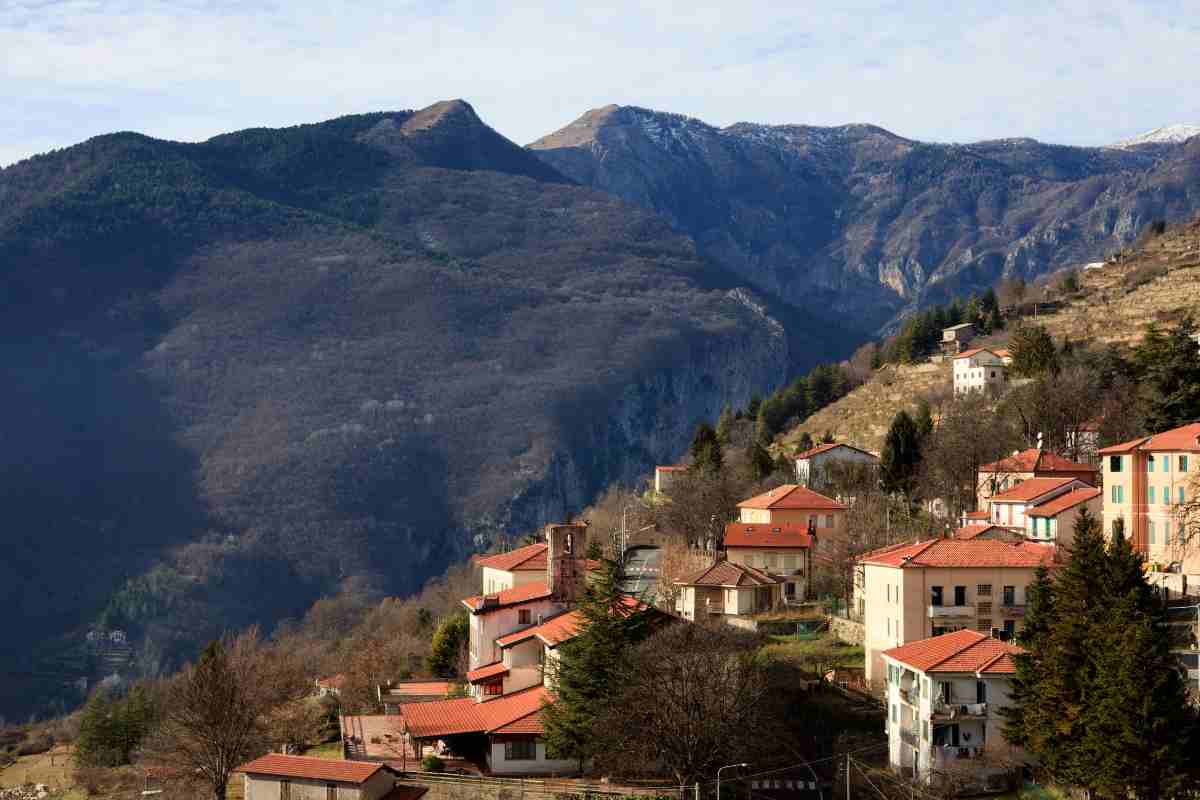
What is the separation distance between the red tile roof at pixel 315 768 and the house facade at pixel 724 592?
19288 millimetres

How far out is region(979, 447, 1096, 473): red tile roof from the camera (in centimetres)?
8388

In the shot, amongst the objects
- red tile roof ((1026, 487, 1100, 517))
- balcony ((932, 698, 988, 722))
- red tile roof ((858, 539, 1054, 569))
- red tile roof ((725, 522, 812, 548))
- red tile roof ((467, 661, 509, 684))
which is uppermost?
red tile roof ((1026, 487, 1100, 517))

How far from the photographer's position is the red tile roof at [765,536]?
8109 centimetres

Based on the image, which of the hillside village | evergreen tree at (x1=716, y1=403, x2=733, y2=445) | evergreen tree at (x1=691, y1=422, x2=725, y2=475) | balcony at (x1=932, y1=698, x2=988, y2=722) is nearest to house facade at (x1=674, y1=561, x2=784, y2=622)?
the hillside village

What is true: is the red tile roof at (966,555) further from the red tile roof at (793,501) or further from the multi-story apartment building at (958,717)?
the red tile roof at (793,501)

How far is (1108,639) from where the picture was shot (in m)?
45.8

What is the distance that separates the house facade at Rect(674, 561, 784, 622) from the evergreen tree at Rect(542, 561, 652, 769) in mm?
12600

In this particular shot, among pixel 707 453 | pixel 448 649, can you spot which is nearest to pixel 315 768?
pixel 448 649

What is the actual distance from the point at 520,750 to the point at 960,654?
46.6 ft

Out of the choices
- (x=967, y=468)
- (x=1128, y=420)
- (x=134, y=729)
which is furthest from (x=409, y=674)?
(x=1128, y=420)

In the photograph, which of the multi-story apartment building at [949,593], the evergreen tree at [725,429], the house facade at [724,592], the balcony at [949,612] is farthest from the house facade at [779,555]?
the evergreen tree at [725,429]

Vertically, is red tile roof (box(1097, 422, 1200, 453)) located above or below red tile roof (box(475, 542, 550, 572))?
above

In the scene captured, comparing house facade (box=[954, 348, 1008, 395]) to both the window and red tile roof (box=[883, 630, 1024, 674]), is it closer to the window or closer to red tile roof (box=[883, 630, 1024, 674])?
red tile roof (box=[883, 630, 1024, 674])

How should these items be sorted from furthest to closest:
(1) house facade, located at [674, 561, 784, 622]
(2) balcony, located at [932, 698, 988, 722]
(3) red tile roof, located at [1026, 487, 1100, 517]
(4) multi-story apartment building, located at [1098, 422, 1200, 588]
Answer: (3) red tile roof, located at [1026, 487, 1100, 517] < (1) house facade, located at [674, 561, 784, 622] < (4) multi-story apartment building, located at [1098, 422, 1200, 588] < (2) balcony, located at [932, 698, 988, 722]
